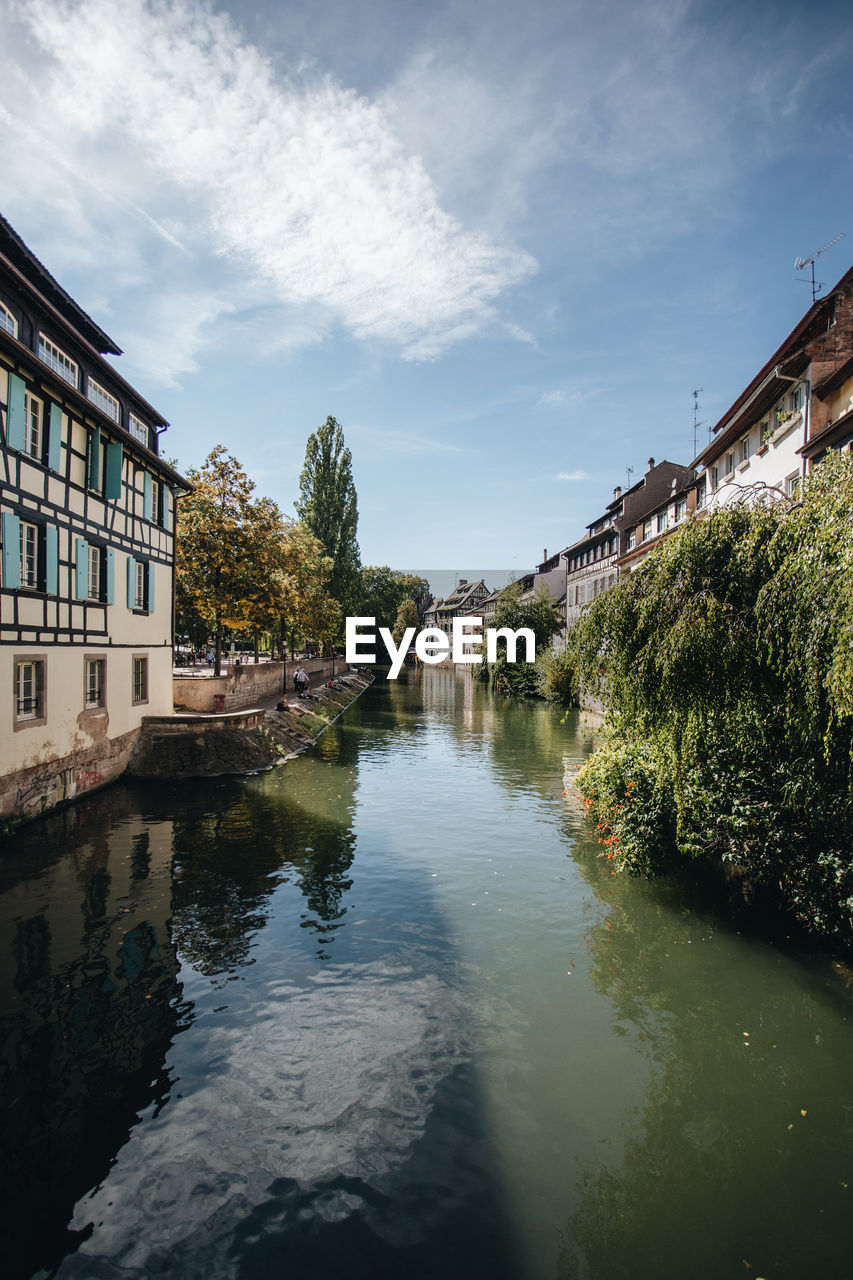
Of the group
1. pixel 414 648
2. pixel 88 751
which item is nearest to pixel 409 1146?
pixel 88 751

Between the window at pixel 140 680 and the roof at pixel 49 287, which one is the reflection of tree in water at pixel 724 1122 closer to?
the window at pixel 140 680

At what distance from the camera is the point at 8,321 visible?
1417 centimetres

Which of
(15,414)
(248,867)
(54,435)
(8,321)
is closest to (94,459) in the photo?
(54,435)

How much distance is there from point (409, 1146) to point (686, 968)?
509 cm

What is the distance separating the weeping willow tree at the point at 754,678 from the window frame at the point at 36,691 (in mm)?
11636

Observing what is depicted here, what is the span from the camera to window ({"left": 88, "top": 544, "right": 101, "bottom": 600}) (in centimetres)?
1816

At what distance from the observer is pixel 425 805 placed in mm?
18719

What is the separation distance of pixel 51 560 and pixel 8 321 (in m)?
5.12

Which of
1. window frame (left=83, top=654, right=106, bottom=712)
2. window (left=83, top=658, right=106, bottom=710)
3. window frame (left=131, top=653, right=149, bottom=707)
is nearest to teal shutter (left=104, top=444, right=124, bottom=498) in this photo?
window frame (left=83, top=654, right=106, bottom=712)

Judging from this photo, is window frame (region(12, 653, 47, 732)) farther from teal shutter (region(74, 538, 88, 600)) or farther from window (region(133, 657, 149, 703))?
window (region(133, 657, 149, 703))

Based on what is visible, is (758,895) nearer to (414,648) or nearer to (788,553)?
(788,553)

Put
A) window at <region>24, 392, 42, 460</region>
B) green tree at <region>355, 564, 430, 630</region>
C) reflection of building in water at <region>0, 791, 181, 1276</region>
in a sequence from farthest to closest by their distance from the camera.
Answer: green tree at <region>355, 564, 430, 630</region> → window at <region>24, 392, 42, 460</region> → reflection of building in water at <region>0, 791, 181, 1276</region>

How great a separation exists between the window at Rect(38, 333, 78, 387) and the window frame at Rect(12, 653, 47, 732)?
6.81 metres

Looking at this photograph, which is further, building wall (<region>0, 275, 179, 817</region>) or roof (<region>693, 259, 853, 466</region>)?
roof (<region>693, 259, 853, 466</region>)
